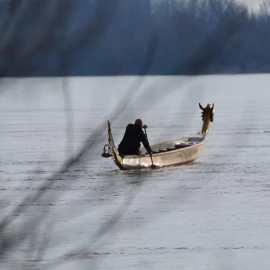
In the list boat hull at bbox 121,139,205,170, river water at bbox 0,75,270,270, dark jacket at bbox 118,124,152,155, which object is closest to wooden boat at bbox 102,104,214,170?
boat hull at bbox 121,139,205,170

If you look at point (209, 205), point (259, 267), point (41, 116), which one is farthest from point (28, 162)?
point (41, 116)

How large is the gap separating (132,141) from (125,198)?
255cm

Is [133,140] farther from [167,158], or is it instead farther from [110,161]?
[110,161]

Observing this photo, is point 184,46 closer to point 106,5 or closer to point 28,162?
point 106,5

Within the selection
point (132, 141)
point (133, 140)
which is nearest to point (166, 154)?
point (132, 141)

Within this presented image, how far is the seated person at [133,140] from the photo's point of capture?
943 inches

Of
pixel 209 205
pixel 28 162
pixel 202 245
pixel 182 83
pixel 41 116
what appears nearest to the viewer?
pixel 182 83

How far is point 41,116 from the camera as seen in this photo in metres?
65.4

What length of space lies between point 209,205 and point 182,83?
18312 mm

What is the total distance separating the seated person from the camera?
943 inches

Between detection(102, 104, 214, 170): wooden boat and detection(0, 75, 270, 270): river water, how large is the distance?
317 mm

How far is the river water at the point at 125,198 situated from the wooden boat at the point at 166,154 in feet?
1.04

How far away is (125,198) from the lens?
75.1ft

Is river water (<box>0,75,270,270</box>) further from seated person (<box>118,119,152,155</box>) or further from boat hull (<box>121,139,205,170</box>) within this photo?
seated person (<box>118,119,152,155</box>)
